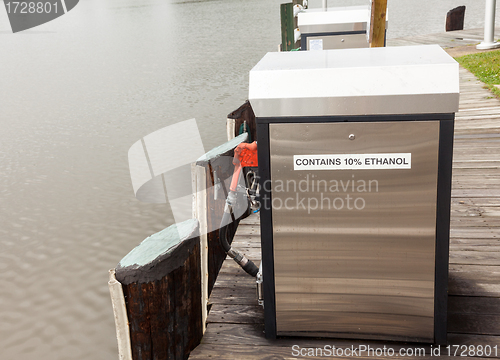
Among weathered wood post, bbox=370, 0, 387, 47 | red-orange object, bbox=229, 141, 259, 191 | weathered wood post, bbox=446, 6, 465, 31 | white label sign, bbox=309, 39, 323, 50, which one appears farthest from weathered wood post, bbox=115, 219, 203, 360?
weathered wood post, bbox=446, 6, 465, 31

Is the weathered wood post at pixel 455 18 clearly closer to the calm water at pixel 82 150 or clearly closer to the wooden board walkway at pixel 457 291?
the calm water at pixel 82 150

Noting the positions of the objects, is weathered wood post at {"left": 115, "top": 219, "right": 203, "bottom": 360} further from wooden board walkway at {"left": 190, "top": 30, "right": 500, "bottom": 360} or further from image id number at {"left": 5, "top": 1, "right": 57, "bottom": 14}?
image id number at {"left": 5, "top": 1, "right": 57, "bottom": 14}

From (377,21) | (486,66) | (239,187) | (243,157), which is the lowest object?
(486,66)

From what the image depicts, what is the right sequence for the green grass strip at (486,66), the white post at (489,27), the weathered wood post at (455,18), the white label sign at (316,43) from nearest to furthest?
the white label sign at (316,43)
the green grass strip at (486,66)
the white post at (489,27)
the weathered wood post at (455,18)

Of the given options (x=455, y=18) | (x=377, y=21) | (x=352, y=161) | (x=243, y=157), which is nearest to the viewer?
(x=352, y=161)

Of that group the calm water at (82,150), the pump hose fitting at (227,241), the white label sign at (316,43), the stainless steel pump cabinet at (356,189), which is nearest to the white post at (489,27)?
the calm water at (82,150)

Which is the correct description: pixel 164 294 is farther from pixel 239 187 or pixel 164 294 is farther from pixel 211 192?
pixel 211 192

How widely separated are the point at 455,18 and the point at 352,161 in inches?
847

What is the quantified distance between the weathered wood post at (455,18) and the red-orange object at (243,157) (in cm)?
2064

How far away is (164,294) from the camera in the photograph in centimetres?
270

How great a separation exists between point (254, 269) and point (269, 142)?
1.29 m

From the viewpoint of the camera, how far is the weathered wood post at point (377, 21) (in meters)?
3.93

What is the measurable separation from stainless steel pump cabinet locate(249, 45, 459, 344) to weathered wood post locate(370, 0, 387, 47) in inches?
51.9

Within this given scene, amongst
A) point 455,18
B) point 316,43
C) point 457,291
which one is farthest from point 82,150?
point 455,18
